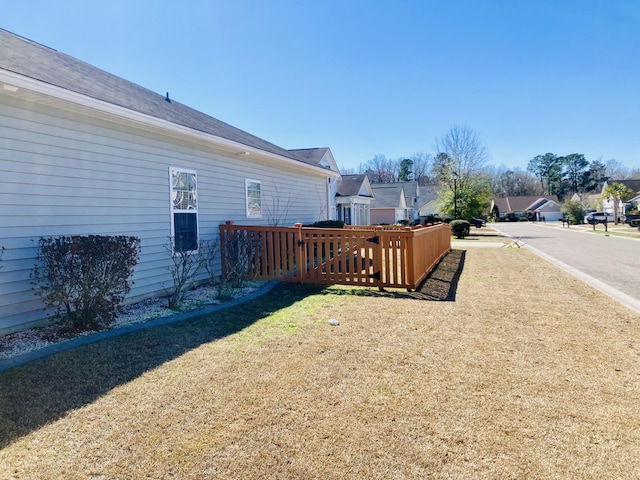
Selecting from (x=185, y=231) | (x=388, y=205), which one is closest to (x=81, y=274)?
(x=185, y=231)

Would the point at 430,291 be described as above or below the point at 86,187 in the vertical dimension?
below

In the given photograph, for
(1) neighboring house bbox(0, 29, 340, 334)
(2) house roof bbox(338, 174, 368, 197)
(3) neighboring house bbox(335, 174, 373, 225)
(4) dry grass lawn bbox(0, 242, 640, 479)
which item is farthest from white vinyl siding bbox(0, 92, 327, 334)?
(2) house roof bbox(338, 174, 368, 197)

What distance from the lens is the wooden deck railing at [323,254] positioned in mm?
7184

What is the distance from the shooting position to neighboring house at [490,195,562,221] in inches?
2603

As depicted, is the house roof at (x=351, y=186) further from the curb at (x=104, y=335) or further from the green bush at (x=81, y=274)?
the green bush at (x=81, y=274)

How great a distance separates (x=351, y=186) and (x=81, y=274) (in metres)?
21.4

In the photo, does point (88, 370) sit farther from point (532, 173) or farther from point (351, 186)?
point (532, 173)

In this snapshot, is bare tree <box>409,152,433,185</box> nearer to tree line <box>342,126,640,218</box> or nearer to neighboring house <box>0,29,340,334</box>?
tree line <box>342,126,640,218</box>

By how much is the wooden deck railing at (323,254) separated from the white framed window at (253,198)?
6.38ft

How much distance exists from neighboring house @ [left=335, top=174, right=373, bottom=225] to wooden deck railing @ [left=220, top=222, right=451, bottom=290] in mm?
14556

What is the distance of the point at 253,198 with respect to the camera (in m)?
10.1

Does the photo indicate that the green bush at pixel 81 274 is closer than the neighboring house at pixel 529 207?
Yes

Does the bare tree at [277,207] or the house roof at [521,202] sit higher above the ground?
the house roof at [521,202]

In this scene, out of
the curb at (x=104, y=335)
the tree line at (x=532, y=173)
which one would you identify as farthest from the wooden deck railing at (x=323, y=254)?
the tree line at (x=532, y=173)
